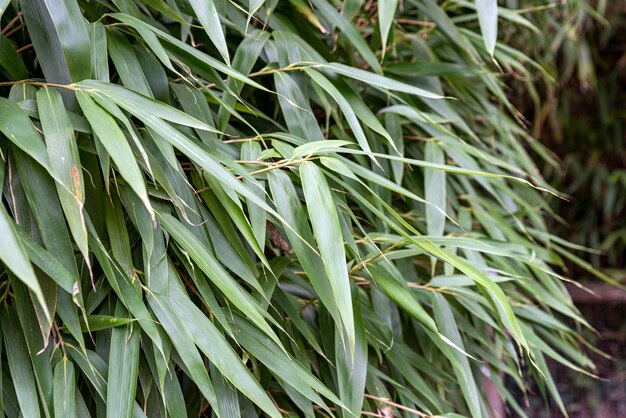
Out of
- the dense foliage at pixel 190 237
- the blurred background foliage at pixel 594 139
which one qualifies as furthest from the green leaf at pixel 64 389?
the blurred background foliage at pixel 594 139

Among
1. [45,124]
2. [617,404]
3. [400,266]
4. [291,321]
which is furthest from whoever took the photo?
[617,404]

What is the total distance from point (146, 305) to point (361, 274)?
289 millimetres

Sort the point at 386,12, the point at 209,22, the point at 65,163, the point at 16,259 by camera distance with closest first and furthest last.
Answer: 1. the point at 16,259
2. the point at 65,163
3. the point at 209,22
4. the point at 386,12

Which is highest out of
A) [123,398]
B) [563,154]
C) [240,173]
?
[240,173]

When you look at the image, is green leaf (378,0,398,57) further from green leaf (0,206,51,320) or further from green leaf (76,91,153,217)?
green leaf (0,206,51,320)

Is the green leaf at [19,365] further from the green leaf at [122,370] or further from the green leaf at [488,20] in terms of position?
the green leaf at [488,20]

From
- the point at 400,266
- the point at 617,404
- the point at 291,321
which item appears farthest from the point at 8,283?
the point at 617,404

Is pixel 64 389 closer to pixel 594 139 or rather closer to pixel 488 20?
pixel 488 20

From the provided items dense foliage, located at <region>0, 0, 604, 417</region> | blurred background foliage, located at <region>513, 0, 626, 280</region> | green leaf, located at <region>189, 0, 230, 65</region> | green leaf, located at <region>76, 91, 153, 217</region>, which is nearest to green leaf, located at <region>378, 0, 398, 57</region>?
dense foliage, located at <region>0, 0, 604, 417</region>

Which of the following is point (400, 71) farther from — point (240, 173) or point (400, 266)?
point (240, 173)

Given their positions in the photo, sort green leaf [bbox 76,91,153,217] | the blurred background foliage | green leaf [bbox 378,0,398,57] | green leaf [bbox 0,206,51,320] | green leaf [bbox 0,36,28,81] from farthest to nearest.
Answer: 1. the blurred background foliage
2. green leaf [bbox 378,0,398,57]
3. green leaf [bbox 0,36,28,81]
4. green leaf [bbox 76,91,153,217]
5. green leaf [bbox 0,206,51,320]

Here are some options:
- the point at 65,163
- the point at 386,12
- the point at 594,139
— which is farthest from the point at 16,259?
the point at 594,139

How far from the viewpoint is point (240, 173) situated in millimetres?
604

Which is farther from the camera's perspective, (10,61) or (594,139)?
(594,139)
